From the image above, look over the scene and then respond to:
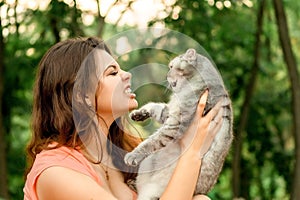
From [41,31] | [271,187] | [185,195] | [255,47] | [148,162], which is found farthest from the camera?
[271,187]

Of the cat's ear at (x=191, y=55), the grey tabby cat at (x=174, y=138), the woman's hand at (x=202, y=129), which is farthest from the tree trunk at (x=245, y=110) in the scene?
the woman's hand at (x=202, y=129)

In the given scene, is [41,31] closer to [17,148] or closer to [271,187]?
[17,148]

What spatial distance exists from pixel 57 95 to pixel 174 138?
524mm

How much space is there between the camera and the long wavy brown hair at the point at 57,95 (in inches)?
115

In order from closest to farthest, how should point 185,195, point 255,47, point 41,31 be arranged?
point 185,195 → point 41,31 → point 255,47

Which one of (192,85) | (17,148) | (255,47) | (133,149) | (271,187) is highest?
(192,85)

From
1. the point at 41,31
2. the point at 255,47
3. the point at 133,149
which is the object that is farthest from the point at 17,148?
the point at 133,149

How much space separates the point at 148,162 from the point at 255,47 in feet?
16.3

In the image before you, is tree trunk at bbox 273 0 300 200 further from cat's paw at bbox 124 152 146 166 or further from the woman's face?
the woman's face

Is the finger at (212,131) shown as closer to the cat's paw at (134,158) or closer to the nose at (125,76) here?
the cat's paw at (134,158)

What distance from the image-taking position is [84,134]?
116 inches

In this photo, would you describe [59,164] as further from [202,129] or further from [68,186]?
[202,129]

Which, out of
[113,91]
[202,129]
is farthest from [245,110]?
[113,91]

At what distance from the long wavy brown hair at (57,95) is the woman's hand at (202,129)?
1.47ft
